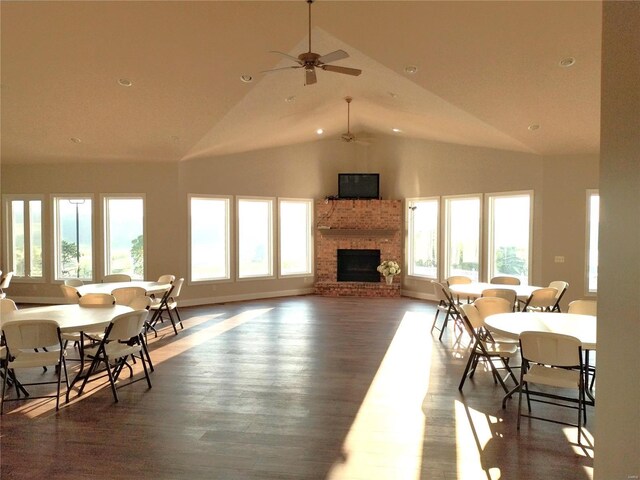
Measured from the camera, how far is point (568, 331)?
12.7 feet

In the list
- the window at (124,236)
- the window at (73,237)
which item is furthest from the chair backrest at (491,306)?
the window at (73,237)

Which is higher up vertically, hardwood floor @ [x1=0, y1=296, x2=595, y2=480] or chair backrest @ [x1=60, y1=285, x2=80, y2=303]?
chair backrest @ [x1=60, y1=285, x2=80, y2=303]

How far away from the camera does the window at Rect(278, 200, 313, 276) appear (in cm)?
1084

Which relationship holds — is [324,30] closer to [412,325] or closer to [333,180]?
[412,325]

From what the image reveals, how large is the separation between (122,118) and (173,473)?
220 inches

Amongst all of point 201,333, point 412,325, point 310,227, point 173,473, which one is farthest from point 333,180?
point 173,473

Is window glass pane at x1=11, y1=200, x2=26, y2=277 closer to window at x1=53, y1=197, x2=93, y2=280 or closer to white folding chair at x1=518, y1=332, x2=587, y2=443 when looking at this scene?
window at x1=53, y1=197, x2=93, y2=280

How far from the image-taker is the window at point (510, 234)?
8.62 meters

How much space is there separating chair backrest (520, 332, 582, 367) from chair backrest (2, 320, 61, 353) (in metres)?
3.92

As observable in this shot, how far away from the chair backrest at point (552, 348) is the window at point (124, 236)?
25.3 ft

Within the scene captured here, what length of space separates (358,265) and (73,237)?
20.6 feet

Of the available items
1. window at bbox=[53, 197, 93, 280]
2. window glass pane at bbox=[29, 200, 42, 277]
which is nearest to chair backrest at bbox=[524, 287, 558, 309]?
window at bbox=[53, 197, 93, 280]

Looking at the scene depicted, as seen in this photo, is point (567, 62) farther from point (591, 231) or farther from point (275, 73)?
point (591, 231)

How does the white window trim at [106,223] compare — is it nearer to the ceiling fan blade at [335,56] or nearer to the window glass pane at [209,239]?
the window glass pane at [209,239]
